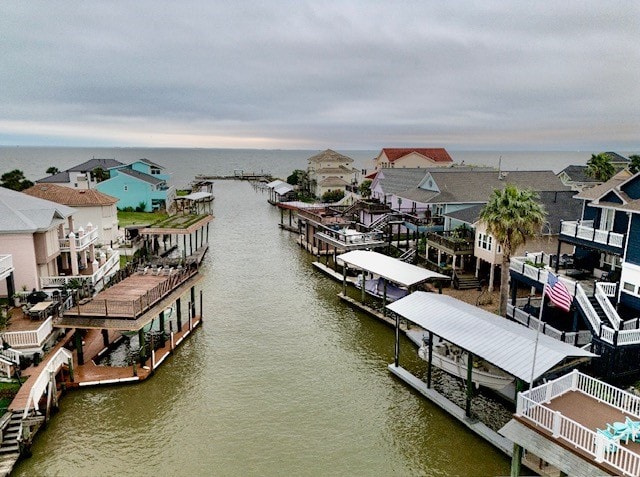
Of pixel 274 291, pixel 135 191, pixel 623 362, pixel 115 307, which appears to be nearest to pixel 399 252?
pixel 274 291

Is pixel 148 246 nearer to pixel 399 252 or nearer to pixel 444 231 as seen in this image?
pixel 399 252

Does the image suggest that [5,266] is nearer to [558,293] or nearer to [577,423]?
[558,293]

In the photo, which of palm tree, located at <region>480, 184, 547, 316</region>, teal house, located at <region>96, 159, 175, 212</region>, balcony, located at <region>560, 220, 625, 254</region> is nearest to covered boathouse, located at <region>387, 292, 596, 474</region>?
palm tree, located at <region>480, 184, 547, 316</region>

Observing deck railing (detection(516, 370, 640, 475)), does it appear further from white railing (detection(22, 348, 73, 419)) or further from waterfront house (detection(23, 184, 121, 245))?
waterfront house (detection(23, 184, 121, 245))

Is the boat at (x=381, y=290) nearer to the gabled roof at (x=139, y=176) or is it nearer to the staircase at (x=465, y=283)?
the staircase at (x=465, y=283)

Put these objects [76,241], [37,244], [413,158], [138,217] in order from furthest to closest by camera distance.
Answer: [413,158]
[138,217]
[76,241]
[37,244]

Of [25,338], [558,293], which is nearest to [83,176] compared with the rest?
[25,338]
